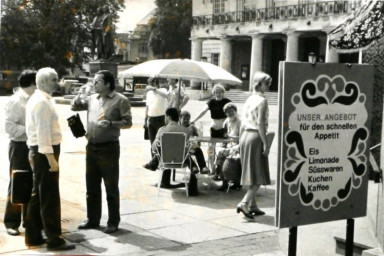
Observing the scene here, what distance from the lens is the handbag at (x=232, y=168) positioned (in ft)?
28.5

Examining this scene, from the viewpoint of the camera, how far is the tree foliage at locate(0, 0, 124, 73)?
48812 millimetres

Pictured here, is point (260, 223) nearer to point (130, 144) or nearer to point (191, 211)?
point (191, 211)

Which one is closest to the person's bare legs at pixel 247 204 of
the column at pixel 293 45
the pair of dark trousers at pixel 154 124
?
the pair of dark trousers at pixel 154 124

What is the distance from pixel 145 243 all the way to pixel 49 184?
1.21 m

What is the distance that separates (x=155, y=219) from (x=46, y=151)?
2097 millimetres

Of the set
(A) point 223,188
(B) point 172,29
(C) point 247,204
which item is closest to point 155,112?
(A) point 223,188

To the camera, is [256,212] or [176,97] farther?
[176,97]

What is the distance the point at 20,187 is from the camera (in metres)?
5.80

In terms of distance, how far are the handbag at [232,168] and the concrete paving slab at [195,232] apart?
63.0 inches

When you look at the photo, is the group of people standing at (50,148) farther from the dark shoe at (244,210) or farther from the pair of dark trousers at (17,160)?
the dark shoe at (244,210)

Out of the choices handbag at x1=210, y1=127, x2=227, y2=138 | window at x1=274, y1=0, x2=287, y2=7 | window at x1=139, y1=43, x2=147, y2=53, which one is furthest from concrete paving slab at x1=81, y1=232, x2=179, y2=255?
window at x1=274, y1=0, x2=287, y2=7

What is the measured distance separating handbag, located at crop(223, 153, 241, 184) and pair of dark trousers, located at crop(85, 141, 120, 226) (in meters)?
2.32

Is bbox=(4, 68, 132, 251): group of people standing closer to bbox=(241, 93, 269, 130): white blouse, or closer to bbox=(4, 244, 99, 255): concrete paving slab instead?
bbox=(4, 244, 99, 255): concrete paving slab

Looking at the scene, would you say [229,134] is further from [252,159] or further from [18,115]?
[18,115]
